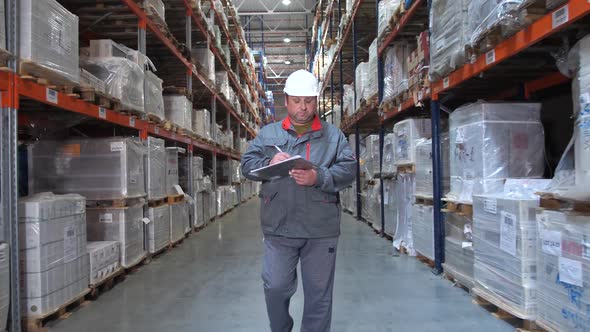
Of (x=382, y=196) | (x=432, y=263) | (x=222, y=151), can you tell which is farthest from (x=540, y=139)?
(x=222, y=151)

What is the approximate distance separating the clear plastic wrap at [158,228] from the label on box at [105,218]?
0.99m

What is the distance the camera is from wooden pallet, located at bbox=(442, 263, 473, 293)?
13.5ft

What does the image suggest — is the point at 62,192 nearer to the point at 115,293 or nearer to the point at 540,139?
the point at 115,293

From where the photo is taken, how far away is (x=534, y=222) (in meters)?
3.01

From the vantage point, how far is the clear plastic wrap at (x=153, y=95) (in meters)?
5.84

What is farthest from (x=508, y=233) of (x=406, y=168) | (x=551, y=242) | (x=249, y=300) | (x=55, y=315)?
(x=55, y=315)

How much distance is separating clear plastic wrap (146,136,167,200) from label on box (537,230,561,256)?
462 centimetres

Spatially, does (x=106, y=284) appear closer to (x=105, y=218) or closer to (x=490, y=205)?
(x=105, y=218)

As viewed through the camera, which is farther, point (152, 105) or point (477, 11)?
point (152, 105)

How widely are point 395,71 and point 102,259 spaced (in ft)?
15.3

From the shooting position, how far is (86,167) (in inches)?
190

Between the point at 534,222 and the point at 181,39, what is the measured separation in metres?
8.46

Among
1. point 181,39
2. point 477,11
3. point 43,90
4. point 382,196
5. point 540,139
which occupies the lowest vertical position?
point 382,196

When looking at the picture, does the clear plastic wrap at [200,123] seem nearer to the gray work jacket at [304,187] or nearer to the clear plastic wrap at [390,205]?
the clear plastic wrap at [390,205]
